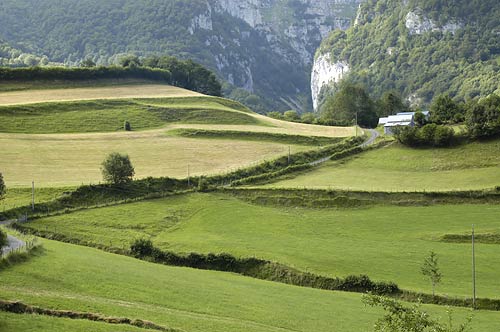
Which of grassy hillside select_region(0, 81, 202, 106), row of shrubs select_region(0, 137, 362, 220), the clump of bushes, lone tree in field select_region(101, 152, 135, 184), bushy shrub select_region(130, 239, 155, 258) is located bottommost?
bushy shrub select_region(130, 239, 155, 258)

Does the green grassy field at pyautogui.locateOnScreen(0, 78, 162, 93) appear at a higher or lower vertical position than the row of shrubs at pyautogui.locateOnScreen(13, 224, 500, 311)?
higher

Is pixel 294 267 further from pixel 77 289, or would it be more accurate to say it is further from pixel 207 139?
pixel 207 139

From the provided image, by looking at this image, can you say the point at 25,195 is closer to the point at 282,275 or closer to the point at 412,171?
the point at 282,275

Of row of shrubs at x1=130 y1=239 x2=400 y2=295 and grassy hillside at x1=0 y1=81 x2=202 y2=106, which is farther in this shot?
grassy hillside at x1=0 y1=81 x2=202 y2=106

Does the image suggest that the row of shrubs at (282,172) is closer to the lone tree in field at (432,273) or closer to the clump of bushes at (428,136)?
the clump of bushes at (428,136)

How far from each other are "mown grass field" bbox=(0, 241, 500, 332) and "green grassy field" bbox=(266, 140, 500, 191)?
1372 inches

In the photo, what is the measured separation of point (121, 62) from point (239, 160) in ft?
310

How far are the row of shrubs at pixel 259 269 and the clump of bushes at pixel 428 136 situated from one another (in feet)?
175

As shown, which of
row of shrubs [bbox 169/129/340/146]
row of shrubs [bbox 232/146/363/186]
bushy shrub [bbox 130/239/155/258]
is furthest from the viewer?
row of shrubs [bbox 169/129/340/146]

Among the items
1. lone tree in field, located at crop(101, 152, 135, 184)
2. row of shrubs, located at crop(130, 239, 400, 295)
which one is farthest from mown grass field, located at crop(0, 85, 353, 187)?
row of shrubs, located at crop(130, 239, 400, 295)

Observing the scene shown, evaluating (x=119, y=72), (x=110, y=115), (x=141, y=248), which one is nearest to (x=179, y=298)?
(x=141, y=248)

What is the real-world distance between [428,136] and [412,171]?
11837mm

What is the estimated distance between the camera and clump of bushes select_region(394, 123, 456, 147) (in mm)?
98750

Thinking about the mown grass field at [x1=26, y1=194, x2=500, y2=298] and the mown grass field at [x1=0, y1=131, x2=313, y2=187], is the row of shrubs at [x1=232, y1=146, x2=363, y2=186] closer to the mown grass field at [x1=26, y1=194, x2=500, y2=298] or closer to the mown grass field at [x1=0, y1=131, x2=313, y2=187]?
the mown grass field at [x1=0, y1=131, x2=313, y2=187]
